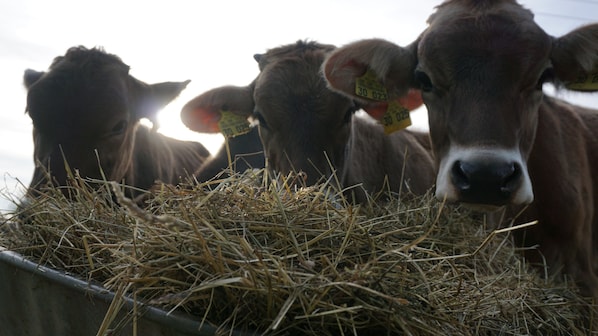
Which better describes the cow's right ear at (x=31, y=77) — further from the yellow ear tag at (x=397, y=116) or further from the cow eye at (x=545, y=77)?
the cow eye at (x=545, y=77)

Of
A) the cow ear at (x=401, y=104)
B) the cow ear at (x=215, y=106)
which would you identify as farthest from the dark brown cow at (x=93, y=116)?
the cow ear at (x=401, y=104)

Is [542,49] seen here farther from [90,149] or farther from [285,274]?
[90,149]

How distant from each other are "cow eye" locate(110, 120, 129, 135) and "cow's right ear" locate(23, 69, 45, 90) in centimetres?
86

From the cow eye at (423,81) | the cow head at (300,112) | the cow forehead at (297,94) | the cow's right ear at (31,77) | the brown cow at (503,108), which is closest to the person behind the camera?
the brown cow at (503,108)

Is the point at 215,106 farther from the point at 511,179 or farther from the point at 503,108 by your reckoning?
the point at 511,179

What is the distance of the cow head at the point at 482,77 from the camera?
2836 mm

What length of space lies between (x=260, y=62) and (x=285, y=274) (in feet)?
10.7

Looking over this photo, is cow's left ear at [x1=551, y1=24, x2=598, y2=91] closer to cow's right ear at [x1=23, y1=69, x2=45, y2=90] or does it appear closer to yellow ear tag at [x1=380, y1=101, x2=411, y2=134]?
yellow ear tag at [x1=380, y1=101, x2=411, y2=134]

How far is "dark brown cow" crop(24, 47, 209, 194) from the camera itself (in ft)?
13.5

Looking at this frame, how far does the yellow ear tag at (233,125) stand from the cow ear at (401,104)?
38.9 inches

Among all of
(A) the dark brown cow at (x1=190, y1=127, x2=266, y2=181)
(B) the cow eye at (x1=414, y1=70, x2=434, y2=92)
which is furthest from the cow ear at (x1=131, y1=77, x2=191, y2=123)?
(B) the cow eye at (x1=414, y1=70, x2=434, y2=92)

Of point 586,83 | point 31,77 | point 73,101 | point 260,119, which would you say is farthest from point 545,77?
point 31,77

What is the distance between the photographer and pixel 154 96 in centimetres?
516

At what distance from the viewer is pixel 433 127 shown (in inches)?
136
